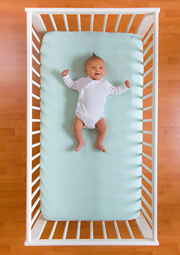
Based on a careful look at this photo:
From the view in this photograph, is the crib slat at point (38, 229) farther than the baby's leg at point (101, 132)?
No

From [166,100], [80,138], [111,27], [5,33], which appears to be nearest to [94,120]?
[80,138]

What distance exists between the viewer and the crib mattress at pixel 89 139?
1031mm

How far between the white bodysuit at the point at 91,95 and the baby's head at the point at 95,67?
0.10 feet

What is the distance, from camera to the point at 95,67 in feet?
3.19

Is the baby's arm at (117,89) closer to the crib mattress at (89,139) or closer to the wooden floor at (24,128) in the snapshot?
the crib mattress at (89,139)

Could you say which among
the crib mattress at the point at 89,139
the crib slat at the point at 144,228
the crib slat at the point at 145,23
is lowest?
the crib slat at the point at 144,228

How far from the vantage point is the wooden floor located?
124 cm

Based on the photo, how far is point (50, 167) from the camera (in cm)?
103

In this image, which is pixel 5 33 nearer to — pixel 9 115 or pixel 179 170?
pixel 9 115

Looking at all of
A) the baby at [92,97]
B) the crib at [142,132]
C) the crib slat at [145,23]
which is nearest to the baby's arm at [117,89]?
the baby at [92,97]

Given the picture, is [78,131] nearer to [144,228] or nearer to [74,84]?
[74,84]

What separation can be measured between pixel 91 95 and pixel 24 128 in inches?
24.2

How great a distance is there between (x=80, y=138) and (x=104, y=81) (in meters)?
0.38

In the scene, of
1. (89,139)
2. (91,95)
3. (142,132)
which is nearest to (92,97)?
(91,95)
